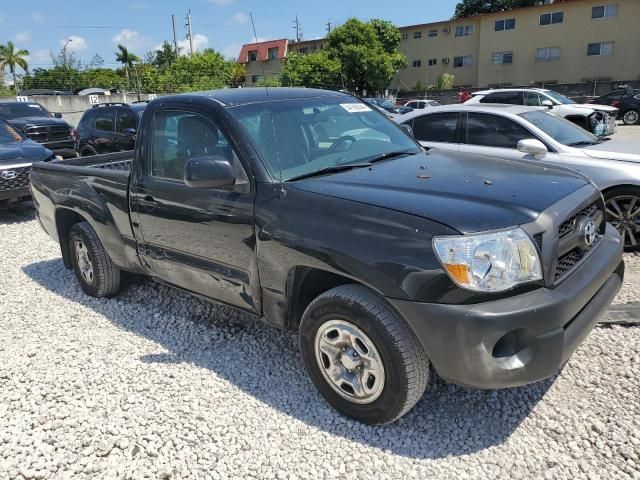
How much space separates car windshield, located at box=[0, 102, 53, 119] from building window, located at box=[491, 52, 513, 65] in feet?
127

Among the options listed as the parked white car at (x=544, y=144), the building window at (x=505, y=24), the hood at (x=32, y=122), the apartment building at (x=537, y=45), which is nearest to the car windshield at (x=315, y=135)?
the parked white car at (x=544, y=144)

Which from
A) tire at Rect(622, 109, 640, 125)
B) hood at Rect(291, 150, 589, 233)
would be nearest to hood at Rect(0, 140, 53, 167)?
hood at Rect(291, 150, 589, 233)

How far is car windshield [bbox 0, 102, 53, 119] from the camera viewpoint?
47.3 feet

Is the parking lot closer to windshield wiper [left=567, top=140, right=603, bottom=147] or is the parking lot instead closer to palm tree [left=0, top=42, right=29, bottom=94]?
windshield wiper [left=567, top=140, right=603, bottom=147]

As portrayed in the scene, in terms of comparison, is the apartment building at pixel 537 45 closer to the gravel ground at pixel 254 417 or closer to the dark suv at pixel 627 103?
the dark suv at pixel 627 103

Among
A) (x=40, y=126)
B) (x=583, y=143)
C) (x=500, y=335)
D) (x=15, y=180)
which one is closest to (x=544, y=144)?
(x=583, y=143)

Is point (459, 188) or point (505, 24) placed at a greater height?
point (505, 24)

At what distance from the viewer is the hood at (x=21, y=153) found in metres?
7.98

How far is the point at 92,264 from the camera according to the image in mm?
4570

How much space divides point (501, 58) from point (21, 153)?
43.0 m

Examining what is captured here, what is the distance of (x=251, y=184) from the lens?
2.97 m

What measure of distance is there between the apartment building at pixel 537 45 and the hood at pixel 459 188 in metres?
42.2

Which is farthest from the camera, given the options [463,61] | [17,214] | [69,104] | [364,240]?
[463,61]

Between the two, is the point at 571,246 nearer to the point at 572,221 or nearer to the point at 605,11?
the point at 572,221
